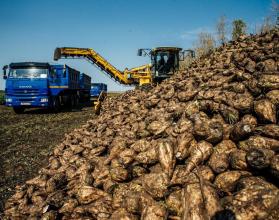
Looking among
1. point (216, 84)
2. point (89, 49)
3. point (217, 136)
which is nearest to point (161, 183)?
point (217, 136)

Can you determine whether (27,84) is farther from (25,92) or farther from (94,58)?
(94,58)

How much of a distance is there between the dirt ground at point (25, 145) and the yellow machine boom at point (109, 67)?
9.71 meters

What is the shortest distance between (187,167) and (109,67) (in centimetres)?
2182

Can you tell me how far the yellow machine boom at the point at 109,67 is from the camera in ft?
76.0

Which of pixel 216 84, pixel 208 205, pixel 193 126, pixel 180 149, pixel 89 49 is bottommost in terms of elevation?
pixel 208 205

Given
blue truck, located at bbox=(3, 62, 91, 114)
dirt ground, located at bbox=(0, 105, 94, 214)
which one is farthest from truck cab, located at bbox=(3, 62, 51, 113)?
dirt ground, located at bbox=(0, 105, 94, 214)

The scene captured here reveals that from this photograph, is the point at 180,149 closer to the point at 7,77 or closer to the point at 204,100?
the point at 204,100

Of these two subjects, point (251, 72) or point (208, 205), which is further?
point (251, 72)

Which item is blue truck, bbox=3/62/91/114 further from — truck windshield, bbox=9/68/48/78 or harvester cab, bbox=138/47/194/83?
harvester cab, bbox=138/47/194/83

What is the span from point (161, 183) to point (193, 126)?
4.82 feet

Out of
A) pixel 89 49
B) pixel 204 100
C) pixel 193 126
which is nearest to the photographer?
pixel 193 126

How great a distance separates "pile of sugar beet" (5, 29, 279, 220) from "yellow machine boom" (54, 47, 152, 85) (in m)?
16.9

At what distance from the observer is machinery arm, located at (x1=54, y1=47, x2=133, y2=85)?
22727mm

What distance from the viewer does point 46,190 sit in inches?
207
